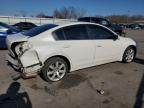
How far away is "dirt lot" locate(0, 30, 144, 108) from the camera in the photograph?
3787mm

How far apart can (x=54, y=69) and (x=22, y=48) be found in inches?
40.3

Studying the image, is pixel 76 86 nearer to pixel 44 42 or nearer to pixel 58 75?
pixel 58 75

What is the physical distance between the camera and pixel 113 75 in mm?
5508


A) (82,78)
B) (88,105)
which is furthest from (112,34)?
(88,105)

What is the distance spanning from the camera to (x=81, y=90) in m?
4.42

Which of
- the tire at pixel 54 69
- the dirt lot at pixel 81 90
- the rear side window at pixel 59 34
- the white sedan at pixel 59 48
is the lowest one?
the dirt lot at pixel 81 90

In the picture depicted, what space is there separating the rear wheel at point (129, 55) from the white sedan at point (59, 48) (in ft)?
2.41

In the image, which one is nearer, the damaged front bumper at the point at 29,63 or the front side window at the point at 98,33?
the damaged front bumper at the point at 29,63

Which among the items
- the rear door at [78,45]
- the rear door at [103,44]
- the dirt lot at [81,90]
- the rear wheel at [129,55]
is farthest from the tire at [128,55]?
the rear door at [78,45]

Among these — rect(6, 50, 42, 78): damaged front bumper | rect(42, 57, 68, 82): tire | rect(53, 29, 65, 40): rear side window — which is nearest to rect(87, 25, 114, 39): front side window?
rect(53, 29, 65, 40): rear side window

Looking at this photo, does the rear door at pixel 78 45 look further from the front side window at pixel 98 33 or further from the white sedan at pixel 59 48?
the front side window at pixel 98 33

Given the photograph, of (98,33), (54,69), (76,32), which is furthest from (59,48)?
(98,33)

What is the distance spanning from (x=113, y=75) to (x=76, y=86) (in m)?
1.45

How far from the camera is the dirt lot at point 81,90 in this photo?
3.79 m
